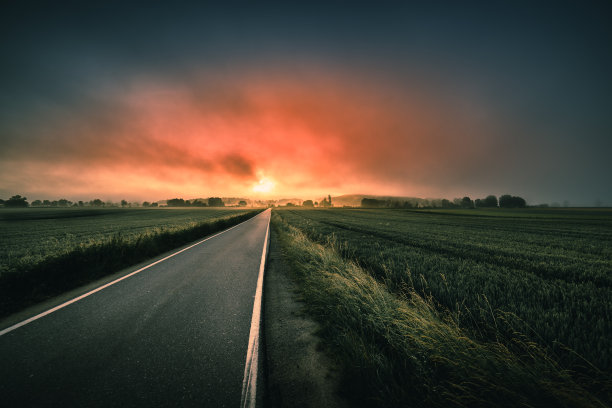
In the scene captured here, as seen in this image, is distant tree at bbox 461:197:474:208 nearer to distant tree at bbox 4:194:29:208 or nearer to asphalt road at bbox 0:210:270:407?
asphalt road at bbox 0:210:270:407

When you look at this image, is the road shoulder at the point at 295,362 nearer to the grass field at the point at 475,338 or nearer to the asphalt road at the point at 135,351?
the grass field at the point at 475,338

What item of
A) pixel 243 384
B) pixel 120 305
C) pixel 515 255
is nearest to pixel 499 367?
pixel 243 384

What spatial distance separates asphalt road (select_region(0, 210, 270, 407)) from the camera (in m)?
2.30

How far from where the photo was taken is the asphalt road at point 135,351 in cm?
230

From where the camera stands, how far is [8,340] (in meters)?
3.29

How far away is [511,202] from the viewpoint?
12069cm

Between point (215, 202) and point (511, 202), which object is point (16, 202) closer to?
point (215, 202)

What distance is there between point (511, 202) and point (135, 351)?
171423 mm

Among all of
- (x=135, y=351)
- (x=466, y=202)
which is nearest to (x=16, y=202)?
(x=135, y=351)

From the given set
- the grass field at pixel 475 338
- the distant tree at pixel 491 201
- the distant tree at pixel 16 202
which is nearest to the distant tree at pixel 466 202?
the distant tree at pixel 491 201

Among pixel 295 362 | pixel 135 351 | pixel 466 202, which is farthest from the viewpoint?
pixel 466 202

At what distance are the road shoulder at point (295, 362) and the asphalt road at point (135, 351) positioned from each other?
411 millimetres

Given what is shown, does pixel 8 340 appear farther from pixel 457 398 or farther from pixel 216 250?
pixel 216 250

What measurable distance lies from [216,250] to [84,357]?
776cm
